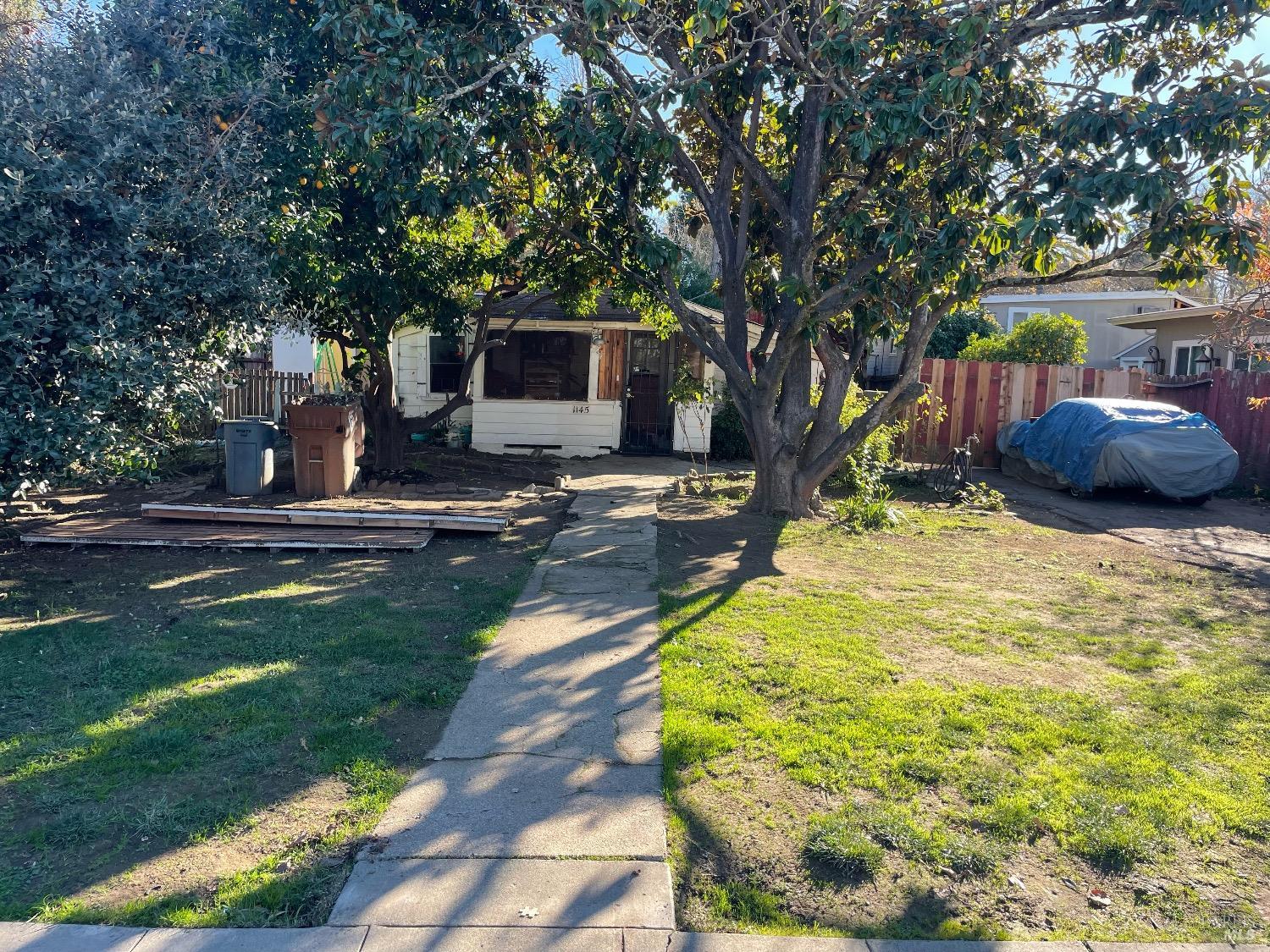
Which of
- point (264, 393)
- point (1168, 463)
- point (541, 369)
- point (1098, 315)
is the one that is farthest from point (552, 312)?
point (1098, 315)

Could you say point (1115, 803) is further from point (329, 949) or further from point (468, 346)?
point (468, 346)

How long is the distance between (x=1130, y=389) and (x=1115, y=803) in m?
16.0

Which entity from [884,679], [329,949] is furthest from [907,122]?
[329,949]

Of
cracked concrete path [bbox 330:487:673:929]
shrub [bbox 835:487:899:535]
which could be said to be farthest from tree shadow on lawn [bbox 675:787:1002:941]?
shrub [bbox 835:487:899:535]

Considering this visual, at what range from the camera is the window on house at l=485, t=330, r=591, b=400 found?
17234 mm

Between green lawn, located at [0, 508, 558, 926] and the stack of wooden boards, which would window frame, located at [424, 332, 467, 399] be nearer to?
the stack of wooden boards

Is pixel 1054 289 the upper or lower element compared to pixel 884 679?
upper

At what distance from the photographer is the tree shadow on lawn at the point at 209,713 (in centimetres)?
354

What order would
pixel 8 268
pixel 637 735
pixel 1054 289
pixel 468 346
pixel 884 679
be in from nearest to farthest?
pixel 637 735, pixel 884 679, pixel 8 268, pixel 468 346, pixel 1054 289

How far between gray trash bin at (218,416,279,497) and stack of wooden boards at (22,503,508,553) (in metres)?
1.48

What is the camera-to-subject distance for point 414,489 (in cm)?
1237

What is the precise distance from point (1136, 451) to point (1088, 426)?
913 mm

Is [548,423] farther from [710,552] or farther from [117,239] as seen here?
[117,239]

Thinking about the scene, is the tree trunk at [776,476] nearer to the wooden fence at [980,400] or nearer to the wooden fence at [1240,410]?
the wooden fence at [980,400]
